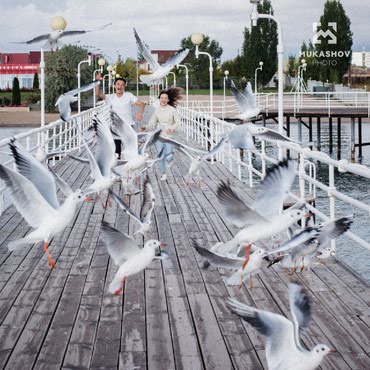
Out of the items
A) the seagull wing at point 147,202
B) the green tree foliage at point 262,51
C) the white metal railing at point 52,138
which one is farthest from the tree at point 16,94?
the seagull wing at point 147,202

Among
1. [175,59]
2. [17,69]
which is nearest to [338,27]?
[17,69]

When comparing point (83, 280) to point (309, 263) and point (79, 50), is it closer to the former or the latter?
point (309, 263)

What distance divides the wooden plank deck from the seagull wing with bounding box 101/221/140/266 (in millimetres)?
436

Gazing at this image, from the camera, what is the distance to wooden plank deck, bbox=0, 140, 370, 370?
15.5ft

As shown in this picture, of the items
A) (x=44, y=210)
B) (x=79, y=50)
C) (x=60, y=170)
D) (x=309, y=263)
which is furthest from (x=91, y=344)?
(x=79, y=50)

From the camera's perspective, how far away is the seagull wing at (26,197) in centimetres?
559

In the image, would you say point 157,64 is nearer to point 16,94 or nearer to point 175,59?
point 175,59

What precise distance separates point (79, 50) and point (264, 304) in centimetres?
7800

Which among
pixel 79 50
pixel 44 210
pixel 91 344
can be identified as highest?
pixel 79 50

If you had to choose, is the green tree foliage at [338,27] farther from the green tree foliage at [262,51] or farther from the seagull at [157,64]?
the seagull at [157,64]

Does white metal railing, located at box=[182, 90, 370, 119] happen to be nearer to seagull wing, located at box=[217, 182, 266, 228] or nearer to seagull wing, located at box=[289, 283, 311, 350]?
seagull wing, located at box=[217, 182, 266, 228]

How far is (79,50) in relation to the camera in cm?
8212

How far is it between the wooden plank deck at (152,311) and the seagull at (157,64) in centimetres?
232

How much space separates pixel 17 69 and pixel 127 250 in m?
109
